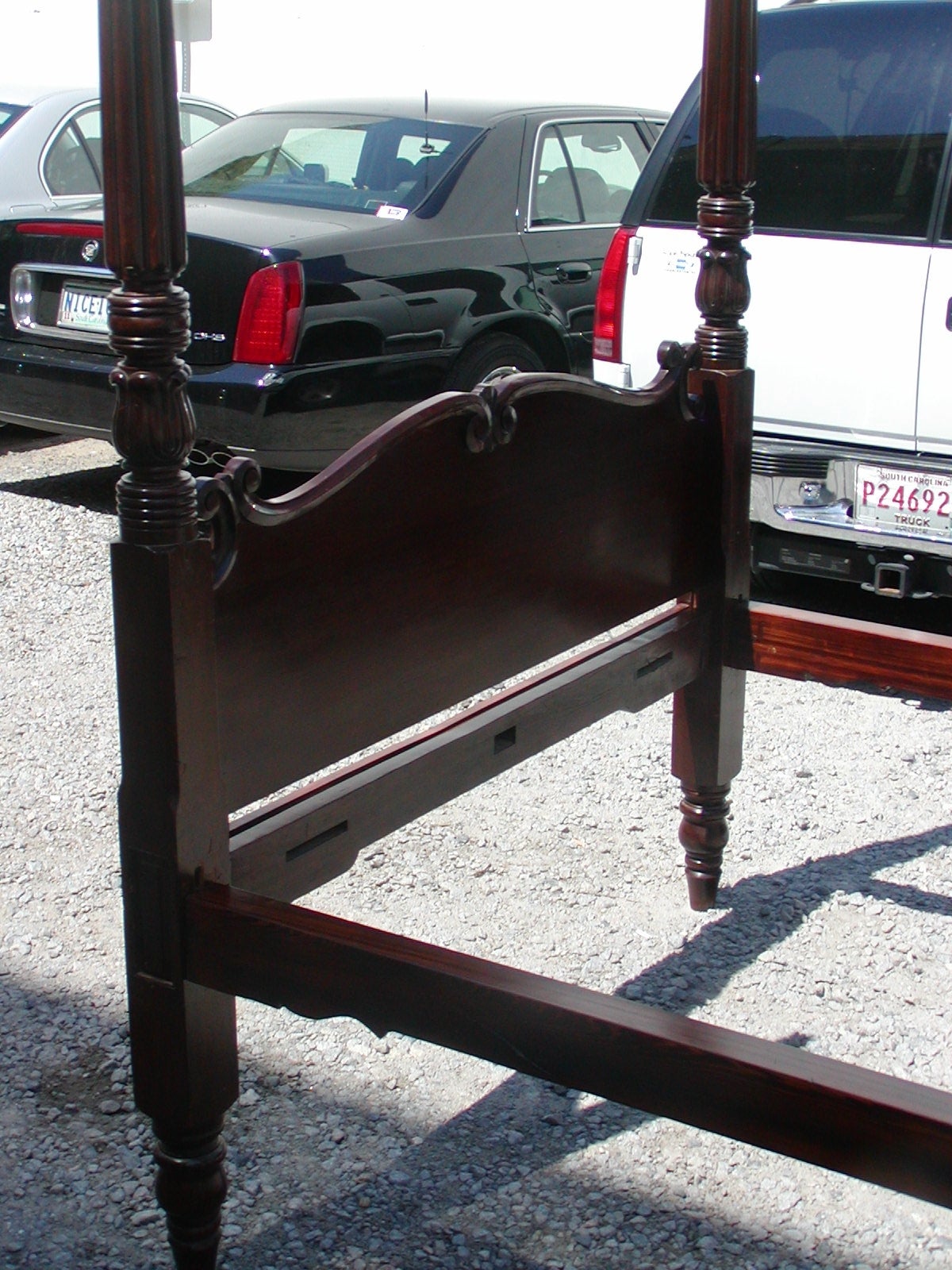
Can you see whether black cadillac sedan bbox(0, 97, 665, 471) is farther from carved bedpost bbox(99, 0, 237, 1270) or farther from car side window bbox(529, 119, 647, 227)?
carved bedpost bbox(99, 0, 237, 1270)

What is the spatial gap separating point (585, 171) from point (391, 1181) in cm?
475

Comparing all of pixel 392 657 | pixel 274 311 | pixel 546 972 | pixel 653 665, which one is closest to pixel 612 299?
pixel 274 311

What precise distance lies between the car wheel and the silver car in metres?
2.15

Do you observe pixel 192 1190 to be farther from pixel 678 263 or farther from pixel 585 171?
pixel 585 171

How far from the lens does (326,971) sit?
1487 mm

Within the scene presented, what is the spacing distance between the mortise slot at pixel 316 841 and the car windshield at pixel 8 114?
5922 mm

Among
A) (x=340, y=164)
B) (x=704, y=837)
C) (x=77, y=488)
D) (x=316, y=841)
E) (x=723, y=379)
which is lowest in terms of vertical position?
(x=704, y=837)

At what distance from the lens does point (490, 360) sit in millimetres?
5492

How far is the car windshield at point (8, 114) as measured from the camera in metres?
6.94

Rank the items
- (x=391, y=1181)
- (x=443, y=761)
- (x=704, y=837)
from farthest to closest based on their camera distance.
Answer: (x=704, y=837) < (x=391, y=1181) < (x=443, y=761)

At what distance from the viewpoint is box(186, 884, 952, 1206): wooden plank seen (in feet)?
4.11

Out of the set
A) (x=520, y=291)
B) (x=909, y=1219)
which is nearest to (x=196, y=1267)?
(x=909, y=1219)

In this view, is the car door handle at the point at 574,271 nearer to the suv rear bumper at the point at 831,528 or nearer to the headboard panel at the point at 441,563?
the suv rear bumper at the point at 831,528

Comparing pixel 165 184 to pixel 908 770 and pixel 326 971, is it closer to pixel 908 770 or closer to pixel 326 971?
pixel 326 971
